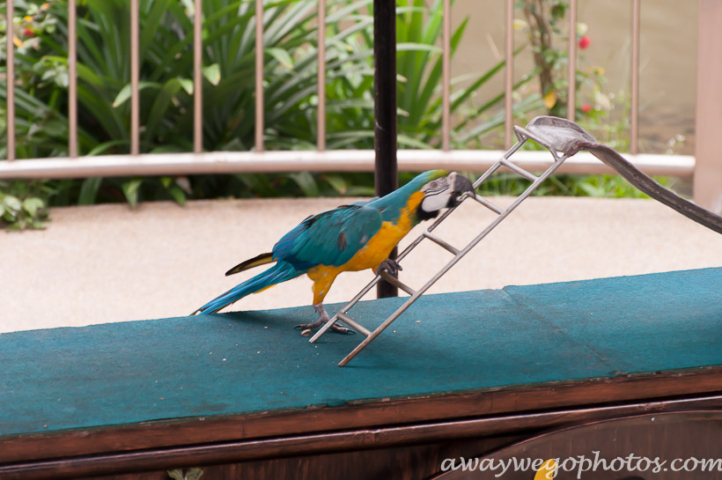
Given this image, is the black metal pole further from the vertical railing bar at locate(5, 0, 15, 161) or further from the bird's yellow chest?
the vertical railing bar at locate(5, 0, 15, 161)

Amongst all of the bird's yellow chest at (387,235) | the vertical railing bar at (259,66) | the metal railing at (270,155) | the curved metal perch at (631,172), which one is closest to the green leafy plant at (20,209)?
the metal railing at (270,155)

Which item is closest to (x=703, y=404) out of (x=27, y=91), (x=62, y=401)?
(x=62, y=401)

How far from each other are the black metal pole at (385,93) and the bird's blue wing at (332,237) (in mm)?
410

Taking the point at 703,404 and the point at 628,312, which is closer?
the point at 703,404

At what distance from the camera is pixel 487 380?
1.26 m

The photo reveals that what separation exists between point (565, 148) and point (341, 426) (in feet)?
1.78

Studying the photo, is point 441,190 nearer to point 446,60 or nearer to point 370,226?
point 370,226

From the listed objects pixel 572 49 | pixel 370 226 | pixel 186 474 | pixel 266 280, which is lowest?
pixel 186 474

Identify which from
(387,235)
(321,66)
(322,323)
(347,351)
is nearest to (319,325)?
(322,323)

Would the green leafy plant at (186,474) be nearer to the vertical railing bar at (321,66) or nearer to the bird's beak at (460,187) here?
the bird's beak at (460,187)

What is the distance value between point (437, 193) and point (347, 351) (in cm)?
29

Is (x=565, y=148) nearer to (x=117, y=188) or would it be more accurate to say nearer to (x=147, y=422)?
(x=147, y=422)

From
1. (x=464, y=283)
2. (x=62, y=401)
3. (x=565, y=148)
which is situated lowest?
(x=464, y=283)

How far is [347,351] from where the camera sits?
141cm
